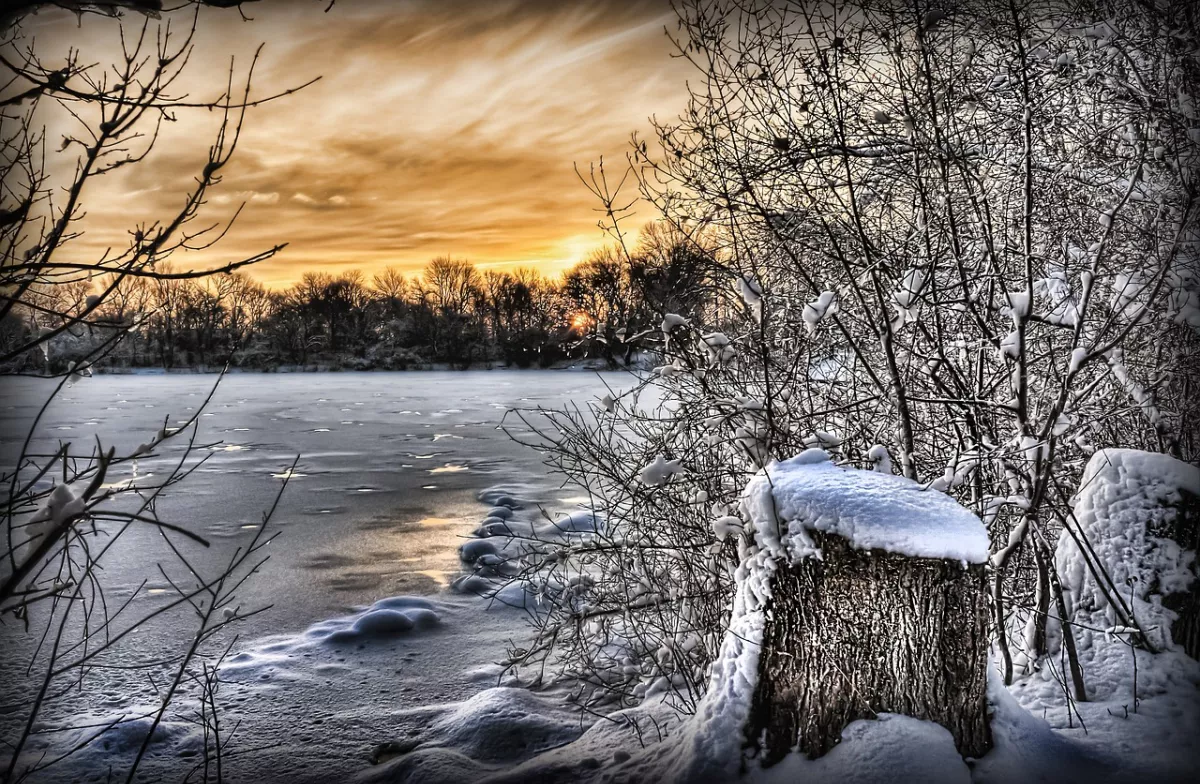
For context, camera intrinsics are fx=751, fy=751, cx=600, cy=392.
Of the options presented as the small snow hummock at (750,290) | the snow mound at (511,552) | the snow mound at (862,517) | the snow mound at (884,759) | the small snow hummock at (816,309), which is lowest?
the snow mound at (511,552)

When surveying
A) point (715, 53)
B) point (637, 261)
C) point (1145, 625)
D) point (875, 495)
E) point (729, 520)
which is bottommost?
point (1145, 625)

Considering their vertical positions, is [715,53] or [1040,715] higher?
[715,53]

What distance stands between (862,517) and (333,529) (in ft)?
29.0

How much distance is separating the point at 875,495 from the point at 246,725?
4.41m

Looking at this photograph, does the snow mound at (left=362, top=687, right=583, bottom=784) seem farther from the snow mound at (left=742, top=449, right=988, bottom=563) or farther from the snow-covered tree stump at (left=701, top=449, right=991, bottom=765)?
the snow mound at (left=742, top=449, right=988, bottom=563)

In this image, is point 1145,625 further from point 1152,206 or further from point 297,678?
point 297,678

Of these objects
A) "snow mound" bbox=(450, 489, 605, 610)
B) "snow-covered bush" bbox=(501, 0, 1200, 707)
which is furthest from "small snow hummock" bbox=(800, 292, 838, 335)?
"snow mound" bbox=(450, 489, 605, 610)

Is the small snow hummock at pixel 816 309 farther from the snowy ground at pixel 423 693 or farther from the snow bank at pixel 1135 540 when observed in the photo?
the snowy ground at pixel 423 693

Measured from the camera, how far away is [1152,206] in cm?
400

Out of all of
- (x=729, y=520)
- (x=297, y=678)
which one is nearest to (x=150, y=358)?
(x=297, y=678)

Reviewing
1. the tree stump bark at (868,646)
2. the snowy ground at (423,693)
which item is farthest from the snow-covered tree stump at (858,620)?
the snowy ground at (423,693)

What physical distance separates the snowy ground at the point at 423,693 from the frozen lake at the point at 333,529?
27 millimetres

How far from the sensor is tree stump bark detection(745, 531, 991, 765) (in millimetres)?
2820

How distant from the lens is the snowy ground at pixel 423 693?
9.90ft
